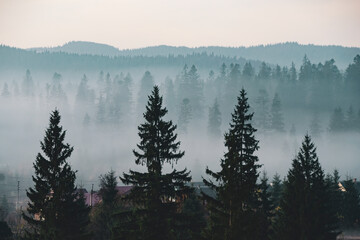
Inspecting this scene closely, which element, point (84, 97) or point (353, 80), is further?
point (84, 97)

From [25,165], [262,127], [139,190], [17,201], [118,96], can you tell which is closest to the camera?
[139,190]

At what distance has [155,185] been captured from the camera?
111 ft

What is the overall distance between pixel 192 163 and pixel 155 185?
98.0 meters

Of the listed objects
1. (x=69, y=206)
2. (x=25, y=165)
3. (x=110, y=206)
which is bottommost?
(x=25, y=165)

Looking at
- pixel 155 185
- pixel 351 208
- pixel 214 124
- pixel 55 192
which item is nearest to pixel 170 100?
pixel 214 124

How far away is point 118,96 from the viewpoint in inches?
7195

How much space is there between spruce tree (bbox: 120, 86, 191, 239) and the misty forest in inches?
2.3

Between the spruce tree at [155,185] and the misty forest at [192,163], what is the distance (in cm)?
6

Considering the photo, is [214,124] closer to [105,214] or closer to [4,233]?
[105,214]

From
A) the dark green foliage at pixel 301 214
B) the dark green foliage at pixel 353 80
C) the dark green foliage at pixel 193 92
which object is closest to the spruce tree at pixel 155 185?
the dark green foliage at pixel 301 214

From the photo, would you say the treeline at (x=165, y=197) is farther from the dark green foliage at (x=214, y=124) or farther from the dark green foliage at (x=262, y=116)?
the dark green foliage at (x=262, y=116)

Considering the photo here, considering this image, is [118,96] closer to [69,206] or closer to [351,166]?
[351,166]

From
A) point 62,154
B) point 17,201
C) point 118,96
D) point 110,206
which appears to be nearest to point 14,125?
point 118,96

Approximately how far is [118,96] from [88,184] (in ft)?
234
